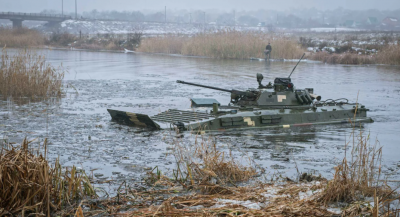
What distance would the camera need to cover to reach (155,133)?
13000 mm

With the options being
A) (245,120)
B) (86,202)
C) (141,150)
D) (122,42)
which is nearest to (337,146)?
(245,120)

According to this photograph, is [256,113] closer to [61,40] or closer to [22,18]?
[61,40]

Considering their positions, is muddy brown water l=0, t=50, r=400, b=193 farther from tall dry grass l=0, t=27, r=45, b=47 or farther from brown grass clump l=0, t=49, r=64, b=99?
tall dry grass l=0, t=27, r=45, b=47

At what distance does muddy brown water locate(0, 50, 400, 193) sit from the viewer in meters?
10.2

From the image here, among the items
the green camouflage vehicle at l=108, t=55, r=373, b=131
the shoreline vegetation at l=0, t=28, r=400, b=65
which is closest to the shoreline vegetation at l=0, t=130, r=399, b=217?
the green camouflage vehicle at l=108, t=55, r=373, b=131

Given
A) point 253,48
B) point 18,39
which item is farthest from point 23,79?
point 18,39

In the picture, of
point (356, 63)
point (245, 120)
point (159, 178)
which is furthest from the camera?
point (356, 63)

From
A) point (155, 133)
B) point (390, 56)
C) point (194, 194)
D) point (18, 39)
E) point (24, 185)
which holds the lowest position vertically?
point (155, 133)

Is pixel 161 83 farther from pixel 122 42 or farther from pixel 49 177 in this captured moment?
pixel 122 42

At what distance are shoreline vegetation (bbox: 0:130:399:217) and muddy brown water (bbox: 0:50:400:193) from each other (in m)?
0.84

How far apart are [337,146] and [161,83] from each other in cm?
1378

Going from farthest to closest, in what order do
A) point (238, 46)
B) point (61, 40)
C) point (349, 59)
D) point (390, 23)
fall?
point (390, 23)
point (61, 40)
point (238, 46)
point (349, 59)

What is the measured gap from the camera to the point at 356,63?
39531 mm

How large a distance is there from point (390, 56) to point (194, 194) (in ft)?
108
